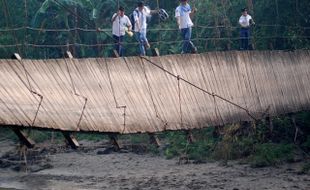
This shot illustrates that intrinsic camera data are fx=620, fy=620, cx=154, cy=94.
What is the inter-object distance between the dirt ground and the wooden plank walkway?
4.73 ft

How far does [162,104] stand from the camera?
10.2 m

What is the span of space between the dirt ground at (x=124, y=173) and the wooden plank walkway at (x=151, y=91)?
144 cm

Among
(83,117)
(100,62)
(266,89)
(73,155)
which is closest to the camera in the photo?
(83,117)

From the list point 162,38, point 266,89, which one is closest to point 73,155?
point 162,38

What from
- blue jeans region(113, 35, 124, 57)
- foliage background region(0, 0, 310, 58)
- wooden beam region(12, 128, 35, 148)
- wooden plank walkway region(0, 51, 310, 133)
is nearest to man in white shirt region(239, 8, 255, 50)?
foliage background region(0, 0, 310, 58)

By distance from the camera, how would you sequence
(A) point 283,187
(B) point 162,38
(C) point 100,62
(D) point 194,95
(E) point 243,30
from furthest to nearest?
(B) point 162,38, (E) point 243,30, (A) point 283,187, (D) point 194,95, (C) point 100,62

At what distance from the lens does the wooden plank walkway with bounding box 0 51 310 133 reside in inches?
337

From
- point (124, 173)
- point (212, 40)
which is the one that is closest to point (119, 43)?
point (124, 173)

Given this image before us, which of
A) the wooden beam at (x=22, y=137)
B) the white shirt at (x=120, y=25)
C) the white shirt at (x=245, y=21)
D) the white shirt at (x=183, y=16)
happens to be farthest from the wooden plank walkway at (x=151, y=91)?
the white shirt at (x=120, y=25)

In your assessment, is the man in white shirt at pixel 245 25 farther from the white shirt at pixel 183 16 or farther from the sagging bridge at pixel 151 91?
the white shirt at pixel 183 16

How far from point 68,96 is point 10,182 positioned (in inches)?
232

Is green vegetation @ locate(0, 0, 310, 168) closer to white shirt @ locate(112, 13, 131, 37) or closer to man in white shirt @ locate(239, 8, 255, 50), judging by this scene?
man in white shirt @ locate(239, 8, 255, 50)

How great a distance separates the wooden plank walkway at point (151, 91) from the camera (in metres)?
8.55

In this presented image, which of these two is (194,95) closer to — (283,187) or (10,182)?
(283,187)
